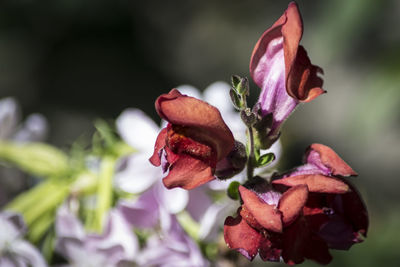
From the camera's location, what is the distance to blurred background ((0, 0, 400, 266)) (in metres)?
2.70

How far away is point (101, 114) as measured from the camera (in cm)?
320

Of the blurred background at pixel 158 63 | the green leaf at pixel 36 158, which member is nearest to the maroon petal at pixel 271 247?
the green leaf at pixel 36 158

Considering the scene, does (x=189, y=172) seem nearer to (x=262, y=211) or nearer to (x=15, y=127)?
(x=262, y=211)

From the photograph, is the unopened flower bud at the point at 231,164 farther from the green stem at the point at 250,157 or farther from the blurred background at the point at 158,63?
the blurred background at the point at 158,63

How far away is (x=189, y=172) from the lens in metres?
0.48

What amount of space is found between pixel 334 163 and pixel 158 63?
3.01 metres

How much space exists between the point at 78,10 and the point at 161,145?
2.39 meters

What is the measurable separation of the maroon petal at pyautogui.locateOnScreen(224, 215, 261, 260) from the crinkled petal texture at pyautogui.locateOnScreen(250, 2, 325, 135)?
104mm

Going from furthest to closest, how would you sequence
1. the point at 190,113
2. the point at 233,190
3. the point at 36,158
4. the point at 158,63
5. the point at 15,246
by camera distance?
the point at 158,63
the point at 36,158
the point at 15,246
the point at 233,190
the point at 190,113

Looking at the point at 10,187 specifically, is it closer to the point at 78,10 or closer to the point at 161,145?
the point at 161,145

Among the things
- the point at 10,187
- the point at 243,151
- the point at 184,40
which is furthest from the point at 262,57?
the point at 184,40

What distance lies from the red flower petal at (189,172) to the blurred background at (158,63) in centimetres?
174

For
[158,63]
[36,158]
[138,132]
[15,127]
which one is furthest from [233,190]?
[158,63]

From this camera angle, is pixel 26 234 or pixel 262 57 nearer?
pixel 262 57
